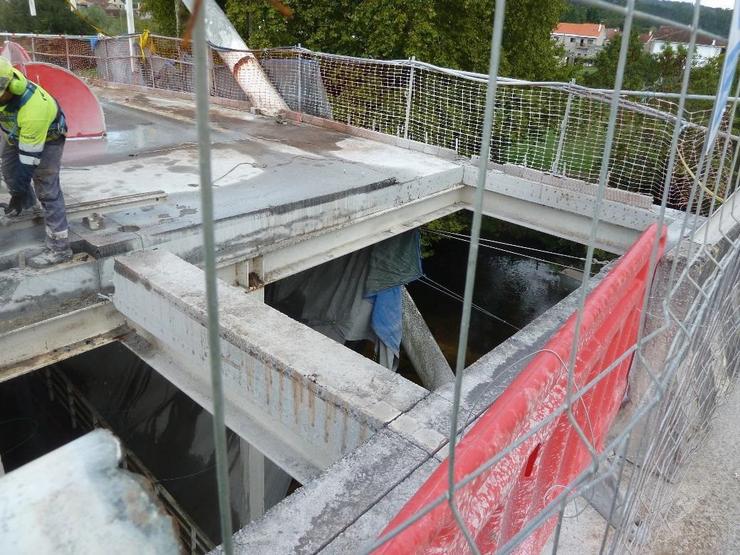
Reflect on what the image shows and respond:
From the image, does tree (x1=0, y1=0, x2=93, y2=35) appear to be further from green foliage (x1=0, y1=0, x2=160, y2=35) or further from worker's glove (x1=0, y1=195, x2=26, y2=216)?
worker's glove (x1=0, y1=195, x2=26, y2=216)

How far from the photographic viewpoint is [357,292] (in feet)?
29.5

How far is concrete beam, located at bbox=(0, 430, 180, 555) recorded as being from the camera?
128 cm

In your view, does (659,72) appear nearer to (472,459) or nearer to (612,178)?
(612,178)

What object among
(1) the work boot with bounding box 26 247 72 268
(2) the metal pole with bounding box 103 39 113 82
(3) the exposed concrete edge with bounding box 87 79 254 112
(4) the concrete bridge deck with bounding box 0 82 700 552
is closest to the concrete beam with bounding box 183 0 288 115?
(3) the exposed concrete edge with bounding box 87 79 254 112

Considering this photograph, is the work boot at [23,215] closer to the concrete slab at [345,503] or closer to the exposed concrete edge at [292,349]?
the exposed concrete edge at [292,349]

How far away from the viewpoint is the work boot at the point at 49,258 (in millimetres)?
4145

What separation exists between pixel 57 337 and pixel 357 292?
5215 millimetres

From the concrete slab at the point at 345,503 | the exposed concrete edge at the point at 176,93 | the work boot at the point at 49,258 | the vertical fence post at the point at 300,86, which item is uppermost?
the vertical fence post at the point at 300,86

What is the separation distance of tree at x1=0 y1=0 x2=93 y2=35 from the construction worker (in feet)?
129

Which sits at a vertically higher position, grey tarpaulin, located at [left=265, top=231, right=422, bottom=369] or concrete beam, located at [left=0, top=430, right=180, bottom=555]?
concrete beam, located at [left=0, top=430, right=180, bottom=555]

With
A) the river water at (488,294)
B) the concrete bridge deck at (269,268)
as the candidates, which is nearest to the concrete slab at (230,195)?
the concrete bridge deck at (269,268)

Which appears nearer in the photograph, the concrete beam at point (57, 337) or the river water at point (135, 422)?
the concrete beam at point (57, 337)

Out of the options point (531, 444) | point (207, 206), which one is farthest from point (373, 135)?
point (207, 206)

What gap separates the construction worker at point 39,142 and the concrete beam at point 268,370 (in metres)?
0.50
